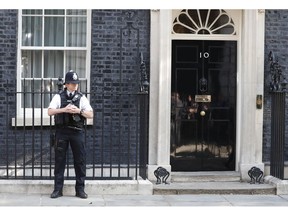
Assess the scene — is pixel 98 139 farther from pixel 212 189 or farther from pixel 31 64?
pixel 212 189

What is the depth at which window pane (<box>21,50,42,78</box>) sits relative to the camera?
1084 centimetres

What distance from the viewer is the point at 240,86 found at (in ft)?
36.3

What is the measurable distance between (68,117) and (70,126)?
0.15 m

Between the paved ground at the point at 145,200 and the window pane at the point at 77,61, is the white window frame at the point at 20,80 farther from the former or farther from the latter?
the paved ground at the point at 145,200

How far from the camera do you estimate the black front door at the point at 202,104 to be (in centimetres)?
1105

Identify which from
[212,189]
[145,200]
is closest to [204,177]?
[212,189]

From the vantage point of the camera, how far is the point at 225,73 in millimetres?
11148

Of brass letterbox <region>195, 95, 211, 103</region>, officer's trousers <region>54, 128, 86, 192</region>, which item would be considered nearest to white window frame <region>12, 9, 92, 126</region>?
officer's trousers <region>54, 128, 86, 192</region>

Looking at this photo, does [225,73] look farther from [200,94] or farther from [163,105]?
[163,105]

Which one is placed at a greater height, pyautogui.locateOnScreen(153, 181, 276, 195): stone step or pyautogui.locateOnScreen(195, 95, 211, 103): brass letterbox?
pyautogui.locateOnScreen(195, 95, 211, 103): brass letterbox

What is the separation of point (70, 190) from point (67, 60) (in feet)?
7.59

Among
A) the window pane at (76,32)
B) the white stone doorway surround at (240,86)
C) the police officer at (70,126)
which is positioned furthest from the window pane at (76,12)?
the police officer at (70,126)

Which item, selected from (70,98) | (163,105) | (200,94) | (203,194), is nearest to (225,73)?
(200,94)

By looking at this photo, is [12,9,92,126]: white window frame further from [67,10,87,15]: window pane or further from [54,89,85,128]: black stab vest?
[54,89,85,128]: black stab vest
